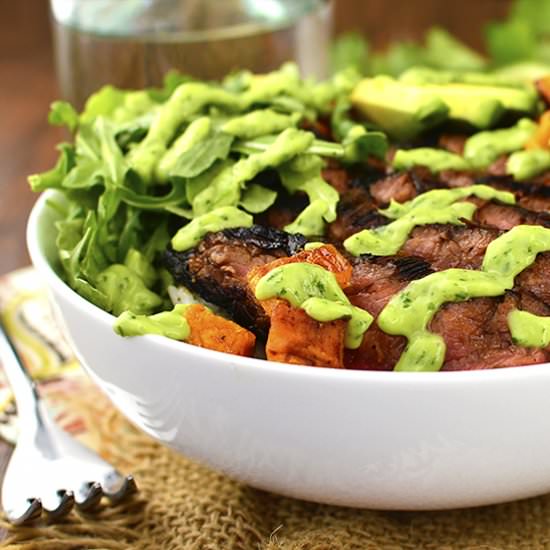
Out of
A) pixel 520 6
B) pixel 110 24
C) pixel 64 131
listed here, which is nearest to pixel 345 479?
pixel 110 24

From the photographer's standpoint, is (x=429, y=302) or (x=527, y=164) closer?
(x=429, y=302)

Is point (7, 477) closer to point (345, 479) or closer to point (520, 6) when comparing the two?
point (345, 479)

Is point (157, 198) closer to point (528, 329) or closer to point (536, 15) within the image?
point (528, 329)

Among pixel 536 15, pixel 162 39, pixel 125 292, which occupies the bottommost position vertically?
pixel 536 15

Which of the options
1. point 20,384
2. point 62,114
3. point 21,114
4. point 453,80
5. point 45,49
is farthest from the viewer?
point 45,49

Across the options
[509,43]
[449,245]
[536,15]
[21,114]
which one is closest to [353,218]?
[449,245]

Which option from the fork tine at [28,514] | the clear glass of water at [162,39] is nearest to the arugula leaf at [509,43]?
the clear glass of water at [162,39]

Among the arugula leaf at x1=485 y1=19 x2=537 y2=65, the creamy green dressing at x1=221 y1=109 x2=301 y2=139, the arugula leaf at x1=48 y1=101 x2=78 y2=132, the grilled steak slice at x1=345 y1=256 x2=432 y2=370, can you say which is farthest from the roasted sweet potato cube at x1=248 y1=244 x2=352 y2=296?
the arugula leaf at x1=485 y1=19 x2=537 y2=65
